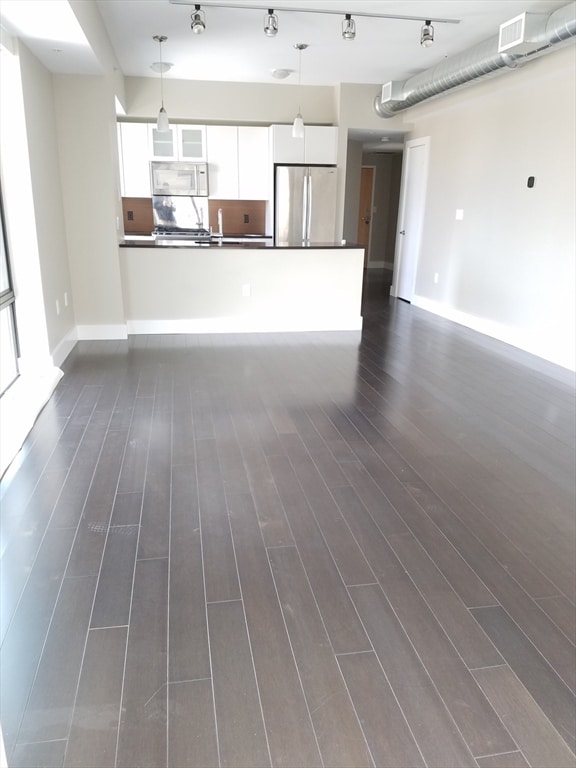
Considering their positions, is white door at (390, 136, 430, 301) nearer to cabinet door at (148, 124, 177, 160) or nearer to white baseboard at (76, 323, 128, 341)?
cabinet door at (148, 124, 177, 160)

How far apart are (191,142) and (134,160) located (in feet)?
2.64

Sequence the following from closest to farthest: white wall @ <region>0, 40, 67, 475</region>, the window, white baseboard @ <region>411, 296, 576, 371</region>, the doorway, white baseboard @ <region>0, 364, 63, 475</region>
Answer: white baseboard @ <region>0, 364, 63, 475</region> < white wall @ <region>0, 40, 67, 475</region> < the window < white baseboard @ <region>411, 296, 576, 371</region> < the doorway

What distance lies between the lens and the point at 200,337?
5.73 metres

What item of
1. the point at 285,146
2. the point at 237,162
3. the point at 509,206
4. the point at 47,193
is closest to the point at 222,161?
the point at 237,162

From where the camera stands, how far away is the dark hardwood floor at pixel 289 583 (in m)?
1.48

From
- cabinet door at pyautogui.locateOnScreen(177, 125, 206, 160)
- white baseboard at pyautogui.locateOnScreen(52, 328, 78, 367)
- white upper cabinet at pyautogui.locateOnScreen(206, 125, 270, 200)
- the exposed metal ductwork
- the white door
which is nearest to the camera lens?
the exposed metal ductwork

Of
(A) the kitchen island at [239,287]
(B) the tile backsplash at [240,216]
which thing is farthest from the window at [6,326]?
(B) the tile backsplash at [240,216]

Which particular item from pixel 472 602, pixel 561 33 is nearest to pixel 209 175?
pixel 561 33

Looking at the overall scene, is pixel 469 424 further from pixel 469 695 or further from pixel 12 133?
pixel 12 133

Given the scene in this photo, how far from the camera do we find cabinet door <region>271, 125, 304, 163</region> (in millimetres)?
7207

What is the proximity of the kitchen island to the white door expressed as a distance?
2153 mm

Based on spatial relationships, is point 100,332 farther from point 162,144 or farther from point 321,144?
point 321,144

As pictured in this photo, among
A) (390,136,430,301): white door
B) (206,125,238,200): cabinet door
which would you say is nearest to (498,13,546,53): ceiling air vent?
(390,136,430,301): white door

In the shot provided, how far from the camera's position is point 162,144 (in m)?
7.31
